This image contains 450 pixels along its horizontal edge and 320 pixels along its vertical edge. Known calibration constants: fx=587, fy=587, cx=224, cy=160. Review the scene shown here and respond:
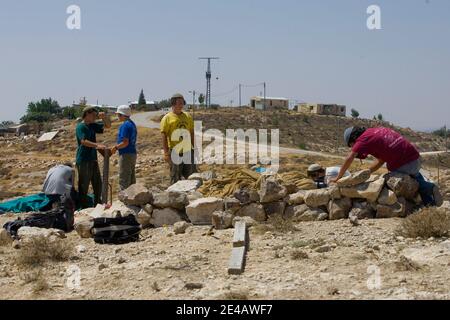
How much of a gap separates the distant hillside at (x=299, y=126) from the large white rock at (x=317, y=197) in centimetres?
3302

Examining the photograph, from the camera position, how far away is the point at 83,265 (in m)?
6.20

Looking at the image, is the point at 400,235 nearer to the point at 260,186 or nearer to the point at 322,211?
the point at 322,211

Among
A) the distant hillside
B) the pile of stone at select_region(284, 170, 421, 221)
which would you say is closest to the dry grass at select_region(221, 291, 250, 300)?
the pile of stone at select_region(284, 170, 421, 221)

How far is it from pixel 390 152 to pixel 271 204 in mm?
1718

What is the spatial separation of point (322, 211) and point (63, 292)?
12.6 feet

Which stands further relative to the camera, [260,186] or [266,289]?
[260,186]

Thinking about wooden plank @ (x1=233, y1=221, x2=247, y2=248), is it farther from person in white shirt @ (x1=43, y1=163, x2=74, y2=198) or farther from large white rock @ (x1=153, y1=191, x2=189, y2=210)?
person in white shirt @ (x1=43, y1=163, x2=74, y2=198)

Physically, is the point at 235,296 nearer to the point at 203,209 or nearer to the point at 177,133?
the point at 203,209

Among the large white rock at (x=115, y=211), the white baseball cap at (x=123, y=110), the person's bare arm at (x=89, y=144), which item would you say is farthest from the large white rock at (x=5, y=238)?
the white baseball cap at (x=123, y=110)

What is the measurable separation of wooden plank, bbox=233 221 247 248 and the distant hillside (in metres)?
33.8

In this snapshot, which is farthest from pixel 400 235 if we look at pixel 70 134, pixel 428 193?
pixel 70 134

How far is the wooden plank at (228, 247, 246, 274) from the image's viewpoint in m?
5.53

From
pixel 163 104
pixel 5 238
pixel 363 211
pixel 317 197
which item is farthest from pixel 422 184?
pixel 163 104

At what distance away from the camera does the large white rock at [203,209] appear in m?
7.92
